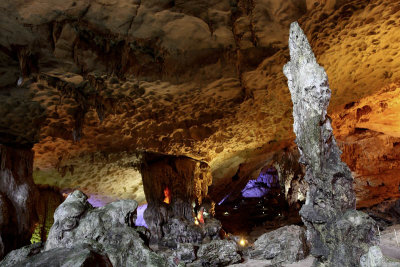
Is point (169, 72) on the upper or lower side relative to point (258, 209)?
upper

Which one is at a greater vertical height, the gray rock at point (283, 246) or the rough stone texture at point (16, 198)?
the rough stone texture at point (16, 198)

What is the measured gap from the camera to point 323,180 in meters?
4.32

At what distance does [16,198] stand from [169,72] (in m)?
5.36

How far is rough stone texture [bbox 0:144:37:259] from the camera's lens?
721cm

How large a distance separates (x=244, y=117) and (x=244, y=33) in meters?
3.58

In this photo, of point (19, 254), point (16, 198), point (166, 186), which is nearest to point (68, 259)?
point (19, 254)

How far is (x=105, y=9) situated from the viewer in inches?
190

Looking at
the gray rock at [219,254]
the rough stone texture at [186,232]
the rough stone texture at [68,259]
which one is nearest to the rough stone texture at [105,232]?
the rough stone texture at [68,259]

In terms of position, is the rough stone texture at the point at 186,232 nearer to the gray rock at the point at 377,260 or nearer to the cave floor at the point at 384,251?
the cave floor at the point at 384,251

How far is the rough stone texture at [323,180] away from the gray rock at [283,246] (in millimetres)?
2588

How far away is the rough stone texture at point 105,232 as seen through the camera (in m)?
3.37

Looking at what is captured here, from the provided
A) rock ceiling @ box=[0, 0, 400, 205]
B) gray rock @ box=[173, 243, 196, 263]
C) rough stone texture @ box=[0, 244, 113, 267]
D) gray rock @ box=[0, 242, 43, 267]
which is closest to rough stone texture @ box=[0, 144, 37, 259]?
rock ceiling @ box=[0, 0, 400, 205]

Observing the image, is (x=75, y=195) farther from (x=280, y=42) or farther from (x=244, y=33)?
(x=280, y=42)

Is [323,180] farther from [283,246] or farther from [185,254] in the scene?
[185,254]
